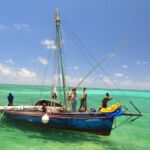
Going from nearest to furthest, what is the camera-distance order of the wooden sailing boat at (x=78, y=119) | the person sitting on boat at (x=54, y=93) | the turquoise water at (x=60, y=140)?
the turquoise water at (x=60, y=140) < the wooden sailing boat at (x=78, y=119) < the person sitting on boat at (x=54, y=93)

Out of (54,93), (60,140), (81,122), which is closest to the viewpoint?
(60,140)

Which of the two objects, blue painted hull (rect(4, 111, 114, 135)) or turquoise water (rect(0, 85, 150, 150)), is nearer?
turquoise water (rect(0, 85, 150, 150))

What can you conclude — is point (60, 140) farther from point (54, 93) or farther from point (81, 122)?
point (54, 93)

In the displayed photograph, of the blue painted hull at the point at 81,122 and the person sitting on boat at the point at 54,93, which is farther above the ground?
the person sitting on boat at the point at 54,93

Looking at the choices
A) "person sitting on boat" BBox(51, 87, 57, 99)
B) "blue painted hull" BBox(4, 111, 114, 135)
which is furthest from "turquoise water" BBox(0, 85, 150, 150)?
"person sitting on boat" BBox(51, 87, 57, 99)

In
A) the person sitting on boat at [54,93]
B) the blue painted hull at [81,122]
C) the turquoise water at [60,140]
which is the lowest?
the turquoise water at [60,140]

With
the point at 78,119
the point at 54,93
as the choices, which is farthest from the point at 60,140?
the point at 54,93

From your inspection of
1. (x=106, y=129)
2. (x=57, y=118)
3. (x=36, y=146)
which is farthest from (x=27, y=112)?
(x=106, y=129)

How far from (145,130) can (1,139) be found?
11.6 meters

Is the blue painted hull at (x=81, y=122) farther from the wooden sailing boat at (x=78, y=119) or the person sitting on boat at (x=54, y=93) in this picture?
the person sitting on boat at (x=54, y=93)

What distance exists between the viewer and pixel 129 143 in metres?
17.3

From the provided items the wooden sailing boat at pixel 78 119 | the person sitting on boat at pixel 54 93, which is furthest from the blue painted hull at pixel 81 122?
the person sitting on boat at pixel 54 93

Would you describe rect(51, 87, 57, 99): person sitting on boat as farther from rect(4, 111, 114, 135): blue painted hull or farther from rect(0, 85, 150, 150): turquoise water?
rect(4, 111, 114, 135): blue painted hull

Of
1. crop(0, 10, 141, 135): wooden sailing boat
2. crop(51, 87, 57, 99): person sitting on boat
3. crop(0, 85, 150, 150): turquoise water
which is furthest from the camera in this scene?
crop(51, 87, 57, 99): person sitting on boat
